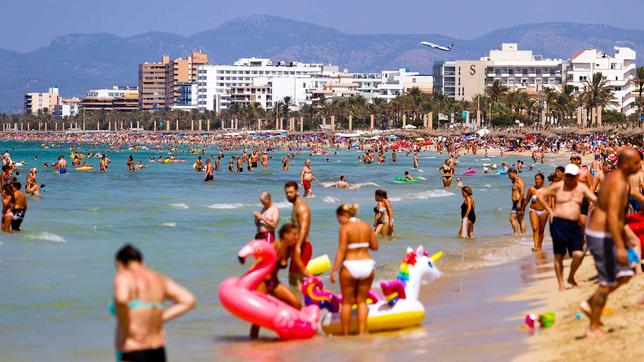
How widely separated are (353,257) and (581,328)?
71.9 inches

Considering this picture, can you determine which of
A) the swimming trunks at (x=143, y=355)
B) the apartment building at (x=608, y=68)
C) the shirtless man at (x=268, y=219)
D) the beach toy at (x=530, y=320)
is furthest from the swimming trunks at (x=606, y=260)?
the apartment building at (x=608, y=68)

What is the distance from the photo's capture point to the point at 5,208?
18688 mm

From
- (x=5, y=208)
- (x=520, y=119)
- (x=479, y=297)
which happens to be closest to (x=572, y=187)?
(x=479, y=297)

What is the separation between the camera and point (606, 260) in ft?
24.2

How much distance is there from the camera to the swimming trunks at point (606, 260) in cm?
736

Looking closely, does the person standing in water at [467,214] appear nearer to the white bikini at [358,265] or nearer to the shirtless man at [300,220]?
the shirtless man at [300,220]

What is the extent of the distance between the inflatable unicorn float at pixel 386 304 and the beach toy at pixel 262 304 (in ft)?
0.68

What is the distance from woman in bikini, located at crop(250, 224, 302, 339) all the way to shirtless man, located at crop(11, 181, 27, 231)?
31.4 feet

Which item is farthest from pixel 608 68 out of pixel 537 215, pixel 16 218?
pixel 537 215

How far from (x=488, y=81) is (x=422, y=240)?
5689 inches

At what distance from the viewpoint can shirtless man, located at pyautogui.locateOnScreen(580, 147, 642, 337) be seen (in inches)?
282

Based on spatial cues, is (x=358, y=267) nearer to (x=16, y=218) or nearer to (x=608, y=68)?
(x=16, y=218)

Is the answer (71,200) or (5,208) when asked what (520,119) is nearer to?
(71,200)

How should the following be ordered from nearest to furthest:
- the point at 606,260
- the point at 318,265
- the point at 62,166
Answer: the point at 606,260 < the point at 318,265 < the point at 62,166
